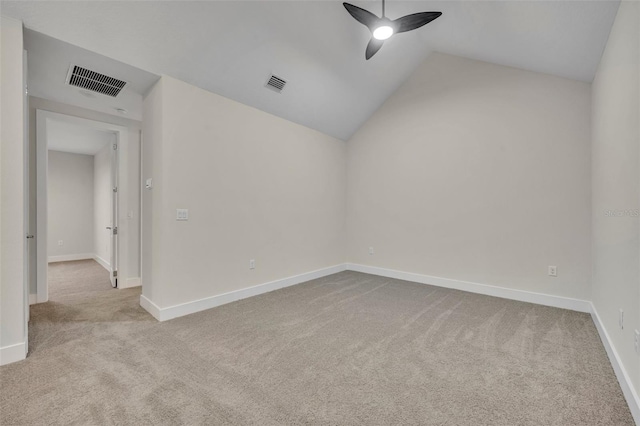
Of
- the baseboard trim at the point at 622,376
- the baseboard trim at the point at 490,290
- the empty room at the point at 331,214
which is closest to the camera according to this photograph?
the baseboard trim at the point at 622,376

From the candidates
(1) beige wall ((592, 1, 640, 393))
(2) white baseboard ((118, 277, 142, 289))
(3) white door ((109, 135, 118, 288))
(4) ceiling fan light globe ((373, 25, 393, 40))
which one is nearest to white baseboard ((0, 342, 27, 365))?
(2) white baseboard ((118, 277, 142, 289))

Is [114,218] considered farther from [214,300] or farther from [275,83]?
[275,83]

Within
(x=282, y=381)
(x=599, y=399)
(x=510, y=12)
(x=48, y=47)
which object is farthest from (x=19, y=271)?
(x=510, y=12)

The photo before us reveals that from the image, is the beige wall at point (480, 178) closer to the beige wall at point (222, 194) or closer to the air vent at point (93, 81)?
the beige wall at point (222, 194)

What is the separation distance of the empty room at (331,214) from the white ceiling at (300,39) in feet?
0.08

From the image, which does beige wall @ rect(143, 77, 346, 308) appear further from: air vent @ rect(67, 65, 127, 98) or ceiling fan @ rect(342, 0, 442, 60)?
ceiling fan @ rect(342, 0, 442, 60)

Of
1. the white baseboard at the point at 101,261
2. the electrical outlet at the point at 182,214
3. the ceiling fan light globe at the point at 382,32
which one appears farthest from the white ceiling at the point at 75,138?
the ceiling fan light globe at the point at 382,32

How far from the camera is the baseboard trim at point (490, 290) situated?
3.34 meters

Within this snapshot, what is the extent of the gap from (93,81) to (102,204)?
4.65m

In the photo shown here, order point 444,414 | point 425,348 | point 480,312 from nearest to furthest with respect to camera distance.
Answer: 1. point 444,414
2. point 425,348
3. point 480,312

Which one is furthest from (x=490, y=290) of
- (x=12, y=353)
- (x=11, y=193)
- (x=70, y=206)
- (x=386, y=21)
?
(x=70, y=206)

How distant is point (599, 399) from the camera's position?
5.69 feet

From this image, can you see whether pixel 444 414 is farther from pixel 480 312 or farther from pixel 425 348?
pixel 480 312

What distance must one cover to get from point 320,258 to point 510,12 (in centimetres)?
391
